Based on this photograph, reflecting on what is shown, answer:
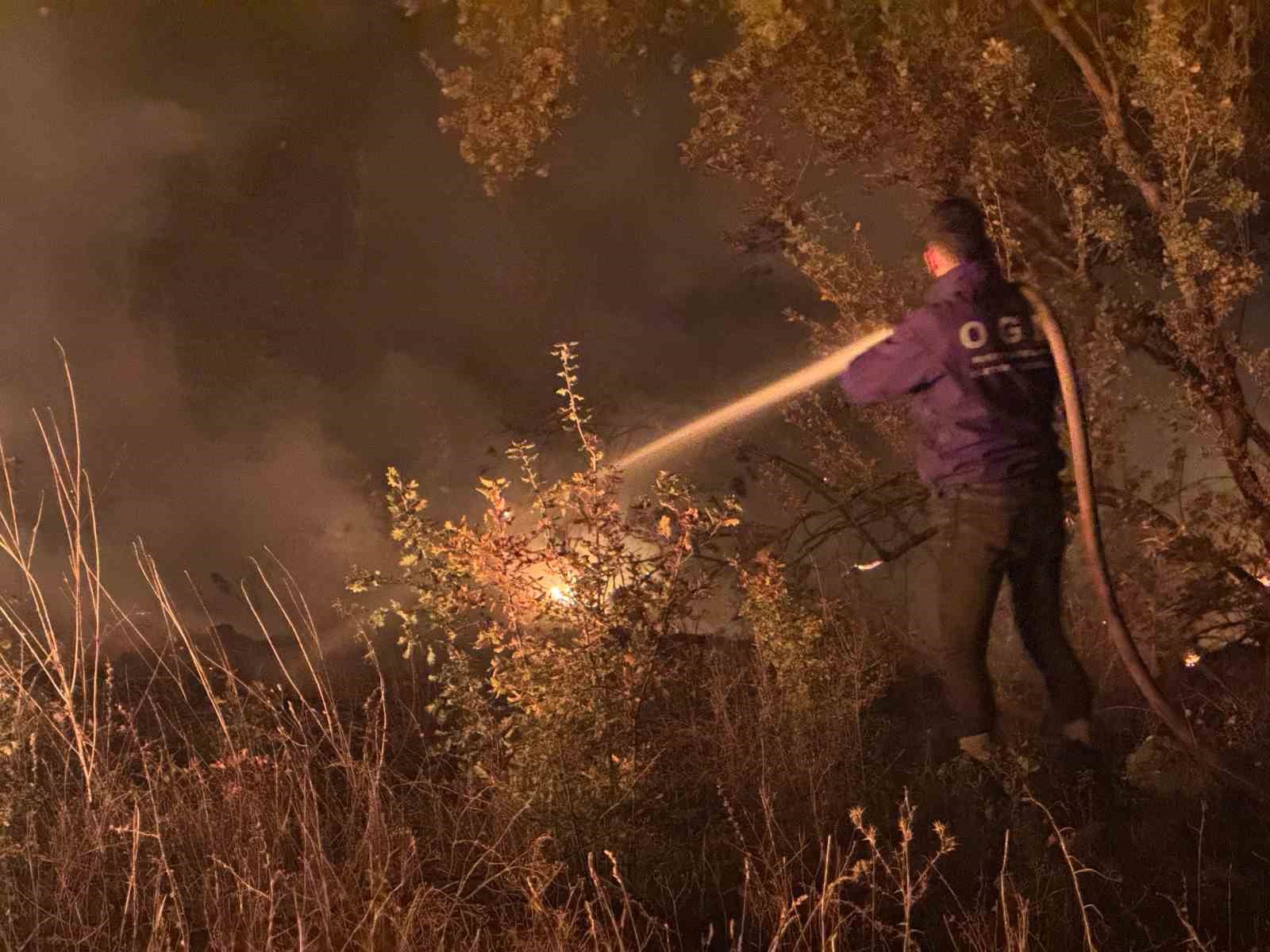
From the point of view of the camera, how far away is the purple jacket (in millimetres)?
4516

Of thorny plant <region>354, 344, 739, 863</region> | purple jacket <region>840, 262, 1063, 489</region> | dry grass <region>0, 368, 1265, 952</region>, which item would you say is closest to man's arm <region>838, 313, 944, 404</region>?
purple jacket <region>840, 262, 1063, 489</region>

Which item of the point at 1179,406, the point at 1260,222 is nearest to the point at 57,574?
the point at 1179,406

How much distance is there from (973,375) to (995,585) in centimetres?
73

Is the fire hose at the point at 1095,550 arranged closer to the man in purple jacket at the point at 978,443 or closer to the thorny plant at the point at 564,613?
the man in purple jacket at the point at 978,443

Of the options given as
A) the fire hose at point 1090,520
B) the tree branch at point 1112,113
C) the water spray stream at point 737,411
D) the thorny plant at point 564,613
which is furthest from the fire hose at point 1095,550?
the water spray stream at point 737,411

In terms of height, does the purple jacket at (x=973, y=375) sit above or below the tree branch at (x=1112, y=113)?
below

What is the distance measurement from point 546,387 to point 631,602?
196 inches

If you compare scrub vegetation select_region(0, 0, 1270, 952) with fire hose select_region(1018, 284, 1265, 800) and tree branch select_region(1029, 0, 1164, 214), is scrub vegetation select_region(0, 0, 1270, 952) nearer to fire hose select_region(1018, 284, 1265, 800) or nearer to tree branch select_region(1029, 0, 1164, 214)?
tree branch select_region(1029, 0, 1164, 214)

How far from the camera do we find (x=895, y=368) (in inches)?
181

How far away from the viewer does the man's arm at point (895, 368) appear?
4.55 meters

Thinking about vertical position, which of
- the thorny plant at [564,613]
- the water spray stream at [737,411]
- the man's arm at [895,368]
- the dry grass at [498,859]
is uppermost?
the water spray stream at [737,411]

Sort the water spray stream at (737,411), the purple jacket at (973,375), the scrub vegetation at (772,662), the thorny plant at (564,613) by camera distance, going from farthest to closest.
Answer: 1. the water spray stream at (737,411)
2. the purple jacket at (973,375)
3. the thorny plant at (564,613)
4. the scrub vegetation at (772,662)

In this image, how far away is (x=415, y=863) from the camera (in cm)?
393

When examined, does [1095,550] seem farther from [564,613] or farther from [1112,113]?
[1112,113]
